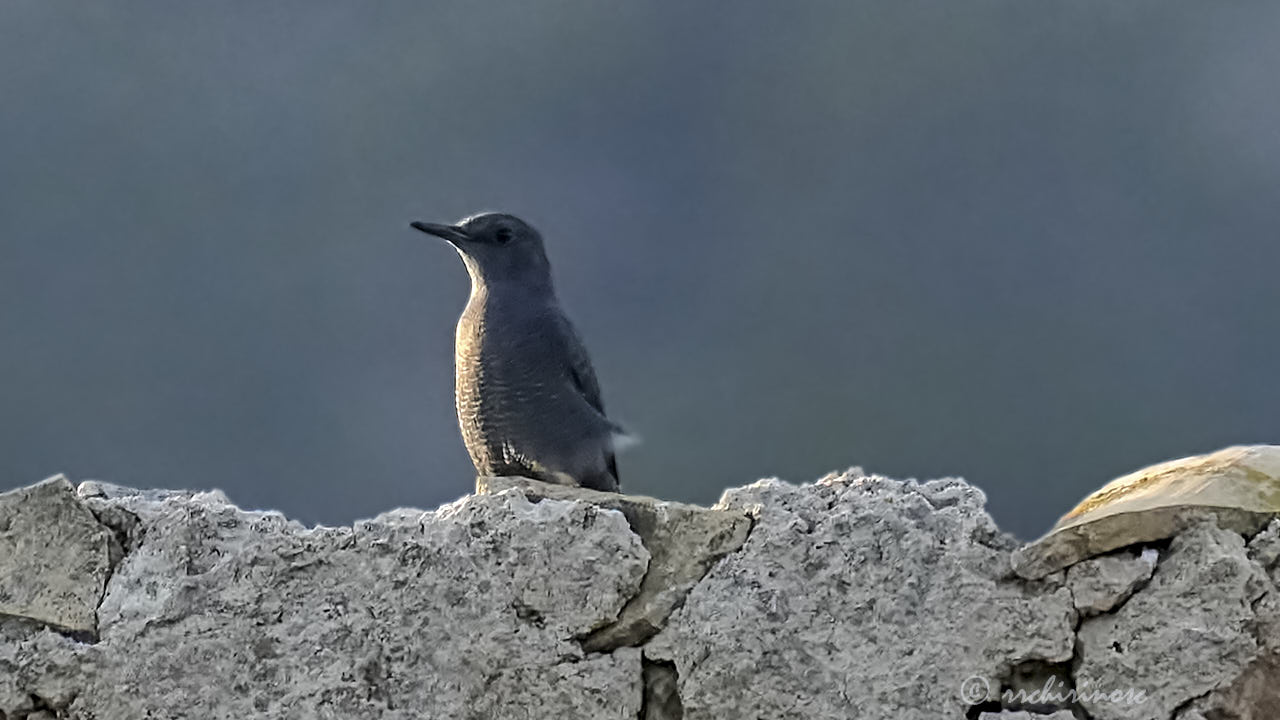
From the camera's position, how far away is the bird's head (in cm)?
443

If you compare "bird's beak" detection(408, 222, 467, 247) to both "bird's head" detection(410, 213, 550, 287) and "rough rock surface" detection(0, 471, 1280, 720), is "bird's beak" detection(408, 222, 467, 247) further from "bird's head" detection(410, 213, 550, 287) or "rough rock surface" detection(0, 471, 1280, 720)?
"rough rock surface" detection(0, 471, 1280, 720)

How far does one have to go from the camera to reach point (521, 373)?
4219mm

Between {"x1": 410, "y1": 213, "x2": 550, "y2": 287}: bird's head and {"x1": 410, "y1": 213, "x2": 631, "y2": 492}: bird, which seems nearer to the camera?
{"x1": 410, "y1": 213, "x2": 631, "y2": 492}: bird

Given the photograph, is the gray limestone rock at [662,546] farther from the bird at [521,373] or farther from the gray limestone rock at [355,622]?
the bird at [521,373]

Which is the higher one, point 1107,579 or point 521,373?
point 521,373

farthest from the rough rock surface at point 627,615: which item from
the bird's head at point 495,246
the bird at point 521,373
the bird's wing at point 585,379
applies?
the bird's head at point 495,246

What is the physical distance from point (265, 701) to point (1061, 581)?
197 centimetres

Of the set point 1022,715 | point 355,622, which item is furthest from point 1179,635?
point 355,622

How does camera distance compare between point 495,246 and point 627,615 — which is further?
point 495,246

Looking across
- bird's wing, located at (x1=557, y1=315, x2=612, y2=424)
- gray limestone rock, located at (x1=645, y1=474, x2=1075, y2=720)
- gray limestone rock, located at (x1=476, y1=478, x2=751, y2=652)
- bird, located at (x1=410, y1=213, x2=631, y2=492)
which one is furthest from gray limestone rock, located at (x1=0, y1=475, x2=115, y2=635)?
bird's wing, located at (x1=557, y1=315, x2=612, y2=424)

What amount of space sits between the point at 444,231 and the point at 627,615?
5.49 feet

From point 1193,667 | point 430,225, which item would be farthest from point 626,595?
point 430,225

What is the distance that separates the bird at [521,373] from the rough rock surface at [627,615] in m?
0.79

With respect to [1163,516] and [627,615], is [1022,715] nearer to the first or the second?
[1163,516]
